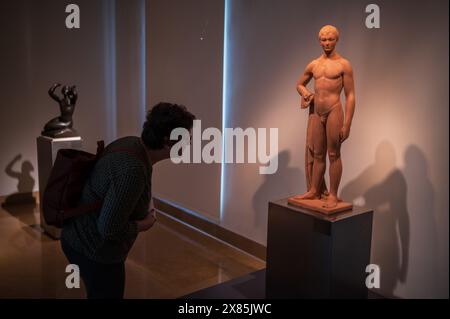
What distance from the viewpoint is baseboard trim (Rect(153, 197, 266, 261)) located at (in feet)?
11.9

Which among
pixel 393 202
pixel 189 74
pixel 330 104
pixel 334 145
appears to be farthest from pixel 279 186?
pixel 189 74

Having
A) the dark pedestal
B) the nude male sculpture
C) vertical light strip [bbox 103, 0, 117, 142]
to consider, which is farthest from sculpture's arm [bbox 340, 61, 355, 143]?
vertical light strip [bbox 103, 0, 117, 142]

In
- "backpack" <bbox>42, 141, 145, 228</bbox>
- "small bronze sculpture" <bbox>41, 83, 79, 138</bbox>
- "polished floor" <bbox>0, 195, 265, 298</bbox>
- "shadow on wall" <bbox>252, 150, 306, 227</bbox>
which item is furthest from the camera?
"small bronze sculpture" <bbox>41, 83, 79, 138</bbox>

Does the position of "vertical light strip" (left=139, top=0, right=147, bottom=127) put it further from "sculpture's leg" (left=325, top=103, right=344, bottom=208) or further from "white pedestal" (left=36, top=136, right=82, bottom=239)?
"sculpture's leg" (left=325, top=103, right=344, bottom=208)

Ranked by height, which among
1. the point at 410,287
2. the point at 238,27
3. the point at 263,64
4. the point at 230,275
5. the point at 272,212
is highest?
the point at 238,27

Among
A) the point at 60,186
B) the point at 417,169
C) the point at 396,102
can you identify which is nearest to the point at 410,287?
the point at 417,169

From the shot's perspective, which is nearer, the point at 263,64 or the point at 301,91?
the point at 301,91

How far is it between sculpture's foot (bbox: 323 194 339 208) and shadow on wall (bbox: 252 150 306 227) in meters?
0.74

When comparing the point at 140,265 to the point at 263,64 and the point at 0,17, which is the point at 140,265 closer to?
the point at 263,64

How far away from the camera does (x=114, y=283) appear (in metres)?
1.77

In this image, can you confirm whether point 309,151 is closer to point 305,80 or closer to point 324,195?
point 324,195

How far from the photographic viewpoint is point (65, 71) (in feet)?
17.1
